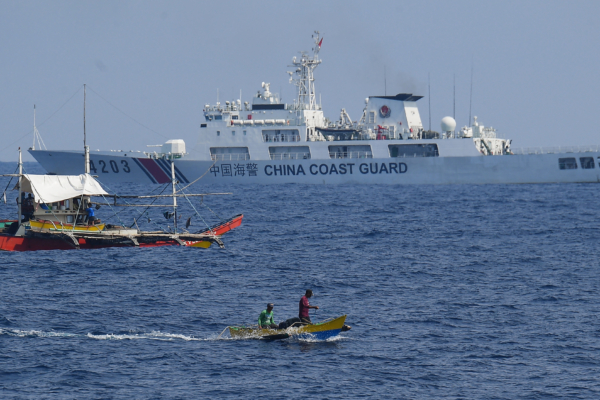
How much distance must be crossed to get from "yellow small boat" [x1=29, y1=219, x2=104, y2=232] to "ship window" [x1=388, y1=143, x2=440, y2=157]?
164 ft

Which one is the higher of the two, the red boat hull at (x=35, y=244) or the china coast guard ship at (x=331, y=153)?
the china coast guard ship at (x=331, y=153)

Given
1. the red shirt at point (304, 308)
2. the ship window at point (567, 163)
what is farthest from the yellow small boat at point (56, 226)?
the ship window at point (567, 163)

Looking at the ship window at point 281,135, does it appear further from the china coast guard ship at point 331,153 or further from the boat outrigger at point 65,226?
Result: the boat outrigger at point 65,226

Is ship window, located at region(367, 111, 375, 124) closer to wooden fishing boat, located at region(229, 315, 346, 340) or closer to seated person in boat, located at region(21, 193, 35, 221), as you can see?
seated person in boat, located at region(21, 193, 35, 221)

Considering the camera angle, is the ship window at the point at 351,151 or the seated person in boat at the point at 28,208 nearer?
the seated person in boat at the point at 28,208

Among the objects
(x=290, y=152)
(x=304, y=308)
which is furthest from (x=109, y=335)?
(x=290, y=152)

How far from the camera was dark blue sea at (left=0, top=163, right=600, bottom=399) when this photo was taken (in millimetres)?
21172

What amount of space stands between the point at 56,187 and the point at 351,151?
49.3 meters

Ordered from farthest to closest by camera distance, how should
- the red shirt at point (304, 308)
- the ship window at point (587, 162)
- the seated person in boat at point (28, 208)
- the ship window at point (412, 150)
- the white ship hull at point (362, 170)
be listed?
the ship window at point (412, 150)
the white ship hull at point (362, 170)
the ship window at point (587, 162)
the seated person in boat at point (28, 208)
the red shirt at point (304, 308)

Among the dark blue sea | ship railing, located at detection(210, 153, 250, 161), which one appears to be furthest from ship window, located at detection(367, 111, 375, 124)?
the dark blue sea

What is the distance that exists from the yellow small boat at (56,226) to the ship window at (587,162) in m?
59.6

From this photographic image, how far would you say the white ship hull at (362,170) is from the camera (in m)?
83.9

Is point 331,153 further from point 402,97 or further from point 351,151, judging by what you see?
point 402,97

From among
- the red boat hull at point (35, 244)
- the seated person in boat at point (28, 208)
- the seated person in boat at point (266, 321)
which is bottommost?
the seated person in boat at point (266, 321)
